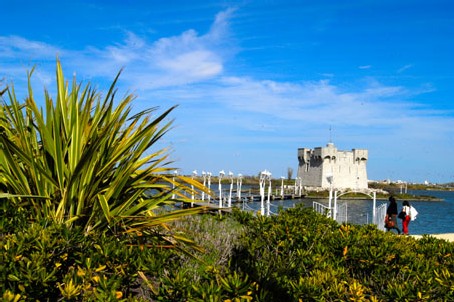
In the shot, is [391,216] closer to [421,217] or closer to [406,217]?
[406,217]

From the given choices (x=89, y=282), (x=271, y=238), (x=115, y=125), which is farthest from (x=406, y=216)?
(x=89, y=282)

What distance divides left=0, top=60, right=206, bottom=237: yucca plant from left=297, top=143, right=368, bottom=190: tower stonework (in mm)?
70608

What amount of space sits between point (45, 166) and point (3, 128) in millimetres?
696

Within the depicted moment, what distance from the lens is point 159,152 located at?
4.90 m

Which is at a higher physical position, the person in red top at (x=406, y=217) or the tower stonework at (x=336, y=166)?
the tower stonework at (x=336, y=166)

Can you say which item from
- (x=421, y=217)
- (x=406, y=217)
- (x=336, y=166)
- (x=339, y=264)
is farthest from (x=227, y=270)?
(x=336, y=166)

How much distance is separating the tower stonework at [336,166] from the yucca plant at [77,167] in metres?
70.6

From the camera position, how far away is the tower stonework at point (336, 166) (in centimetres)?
7412

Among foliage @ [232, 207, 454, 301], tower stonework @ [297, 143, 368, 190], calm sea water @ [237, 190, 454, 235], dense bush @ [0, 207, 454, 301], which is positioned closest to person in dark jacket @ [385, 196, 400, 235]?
calm sea water @ [237, 190, 454, 235]

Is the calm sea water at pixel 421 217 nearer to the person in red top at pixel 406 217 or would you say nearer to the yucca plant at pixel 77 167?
the person in red top at pixel 406 217

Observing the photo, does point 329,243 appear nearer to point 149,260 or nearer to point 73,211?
point 149,260

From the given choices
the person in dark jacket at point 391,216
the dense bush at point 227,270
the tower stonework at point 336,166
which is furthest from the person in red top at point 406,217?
the tower stonework at point 336,166

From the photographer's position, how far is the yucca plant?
3891mm

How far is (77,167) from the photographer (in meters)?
3.74
